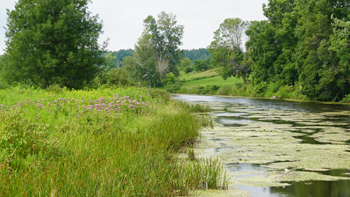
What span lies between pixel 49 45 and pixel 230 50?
32.0 meters

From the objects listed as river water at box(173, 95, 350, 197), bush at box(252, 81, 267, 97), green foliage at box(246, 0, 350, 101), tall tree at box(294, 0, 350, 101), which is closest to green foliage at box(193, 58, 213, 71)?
bush at box(252, 81, 267, 97)

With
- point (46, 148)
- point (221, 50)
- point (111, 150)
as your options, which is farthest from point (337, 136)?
point (221, 50)

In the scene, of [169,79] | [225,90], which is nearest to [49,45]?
[225,90]

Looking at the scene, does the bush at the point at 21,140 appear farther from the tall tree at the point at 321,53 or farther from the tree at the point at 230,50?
the tree at the point at 230,50

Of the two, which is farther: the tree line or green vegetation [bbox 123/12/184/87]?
green vegetation [bbox 123/12/184/87]

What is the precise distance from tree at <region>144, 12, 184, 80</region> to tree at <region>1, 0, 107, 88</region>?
3642 centimetres

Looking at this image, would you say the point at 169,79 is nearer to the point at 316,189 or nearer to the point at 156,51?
the point at 156,51

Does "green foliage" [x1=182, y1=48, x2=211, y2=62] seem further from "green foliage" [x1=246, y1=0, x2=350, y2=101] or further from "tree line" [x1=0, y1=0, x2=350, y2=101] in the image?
"tree line" [x1=0, y1=0, x2=350, y2=101]

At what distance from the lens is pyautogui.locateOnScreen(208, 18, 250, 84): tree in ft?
153

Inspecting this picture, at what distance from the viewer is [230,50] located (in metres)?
47.4

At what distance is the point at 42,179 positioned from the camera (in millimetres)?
3279

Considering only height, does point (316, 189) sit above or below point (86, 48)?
below

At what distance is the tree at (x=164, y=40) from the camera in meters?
58.3

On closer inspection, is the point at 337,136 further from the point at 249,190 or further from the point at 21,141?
the point at 21,141
